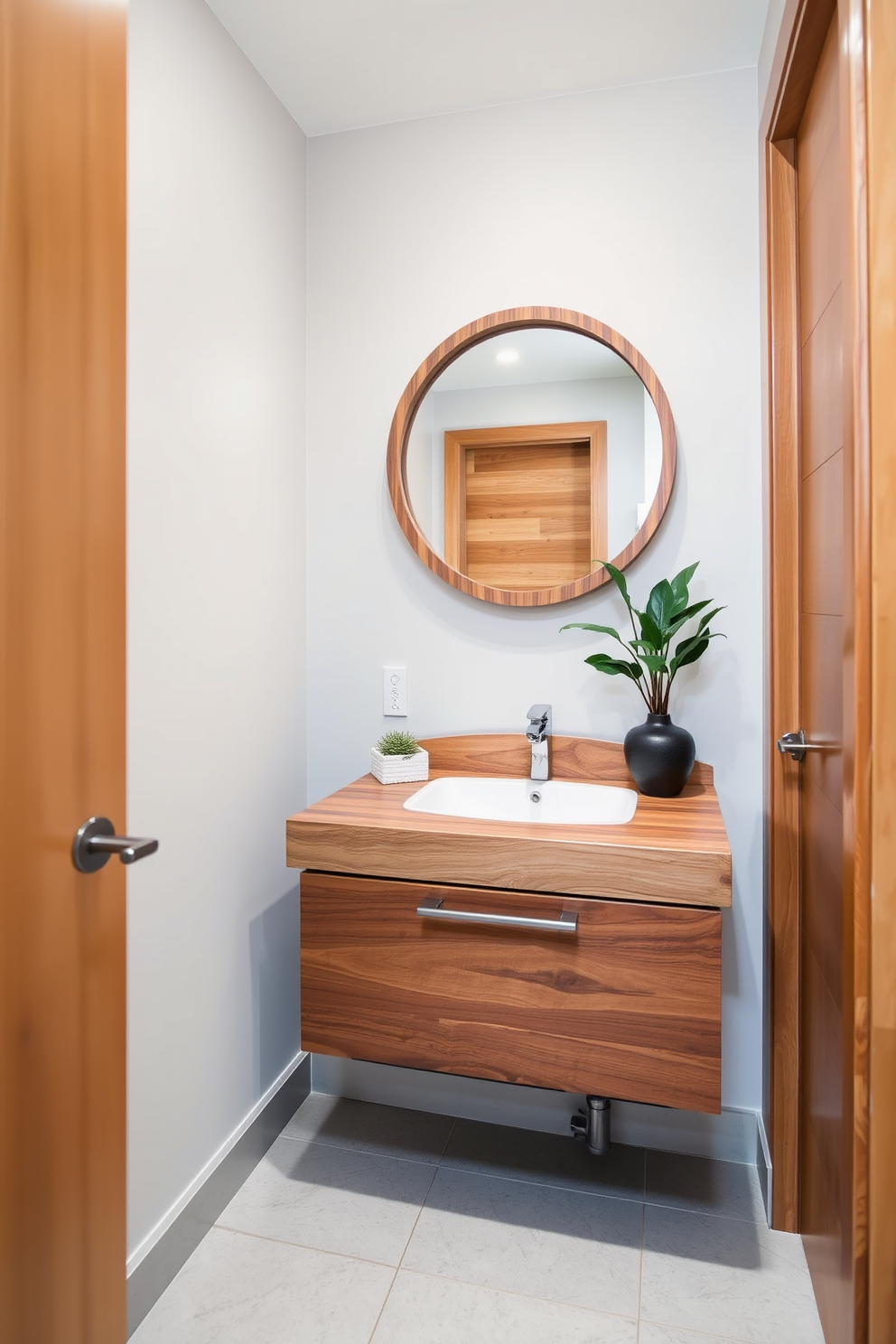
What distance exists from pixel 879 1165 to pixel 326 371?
6.12ft

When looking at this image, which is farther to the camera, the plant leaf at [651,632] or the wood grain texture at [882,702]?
the plant leaf at [651,632]

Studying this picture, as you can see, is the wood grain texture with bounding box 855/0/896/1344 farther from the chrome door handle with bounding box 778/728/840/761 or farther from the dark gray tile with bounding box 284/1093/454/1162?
the dark gray tile with bounding box 284/1093/454/1162

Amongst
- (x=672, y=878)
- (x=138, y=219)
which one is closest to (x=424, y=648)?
(x=672, y=878)

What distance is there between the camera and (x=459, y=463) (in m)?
1.87

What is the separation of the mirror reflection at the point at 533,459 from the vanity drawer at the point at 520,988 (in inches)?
31.2

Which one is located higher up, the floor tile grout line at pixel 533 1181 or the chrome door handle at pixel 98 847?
the chrome door handle at pixel 98 847

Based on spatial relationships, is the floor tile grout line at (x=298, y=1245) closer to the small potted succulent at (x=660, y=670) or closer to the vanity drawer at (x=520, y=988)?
the vanity drawer at (x=520, y=988)

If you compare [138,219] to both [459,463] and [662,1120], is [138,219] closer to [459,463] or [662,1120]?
[459,463]

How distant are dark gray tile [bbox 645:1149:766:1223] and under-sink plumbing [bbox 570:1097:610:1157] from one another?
0.45 ft

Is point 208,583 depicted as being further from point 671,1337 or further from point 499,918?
point 671,1337

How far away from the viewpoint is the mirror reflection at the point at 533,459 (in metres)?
1.75

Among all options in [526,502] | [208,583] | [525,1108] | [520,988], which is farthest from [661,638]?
[525,1108]

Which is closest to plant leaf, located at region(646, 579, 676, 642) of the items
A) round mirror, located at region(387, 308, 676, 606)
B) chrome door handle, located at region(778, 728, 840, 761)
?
round mirror, located at region(387, 308, 676, 606)

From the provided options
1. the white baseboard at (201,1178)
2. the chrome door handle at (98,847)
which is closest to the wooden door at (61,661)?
the chrome door handle at (98,847)
